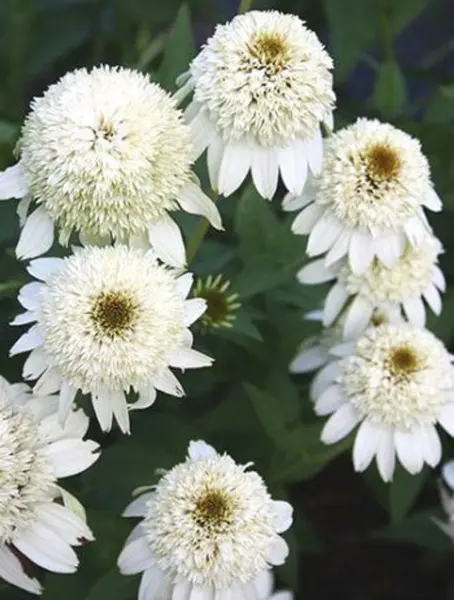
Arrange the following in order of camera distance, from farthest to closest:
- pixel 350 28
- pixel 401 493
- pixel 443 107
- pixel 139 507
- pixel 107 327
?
pixel 350 28 → pixel 443 107 → pixel 401 493 → pixel 139 507 → pixel 107 327

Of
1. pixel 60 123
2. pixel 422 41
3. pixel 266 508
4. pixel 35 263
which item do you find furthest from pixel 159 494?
pixel 422 41

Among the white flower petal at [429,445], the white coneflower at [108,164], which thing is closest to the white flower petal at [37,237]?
the white coneflower at [108,164]

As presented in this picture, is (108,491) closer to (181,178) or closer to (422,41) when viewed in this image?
(181,178)

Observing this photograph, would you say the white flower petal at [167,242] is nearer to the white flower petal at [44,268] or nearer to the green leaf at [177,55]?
the white flower petal at [44,268]

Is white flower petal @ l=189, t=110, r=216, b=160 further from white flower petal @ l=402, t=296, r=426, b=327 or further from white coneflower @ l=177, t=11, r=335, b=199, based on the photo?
white flower petal @ l=402, t=296, r=426, b=327

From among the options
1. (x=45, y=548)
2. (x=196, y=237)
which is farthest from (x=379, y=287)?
(x=45, y=548)

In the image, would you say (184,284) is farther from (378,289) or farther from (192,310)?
(378,289)

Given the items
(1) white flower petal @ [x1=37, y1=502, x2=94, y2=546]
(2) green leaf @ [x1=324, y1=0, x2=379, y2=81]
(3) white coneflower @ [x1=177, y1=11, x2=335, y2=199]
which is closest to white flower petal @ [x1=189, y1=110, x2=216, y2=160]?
(3) white coneflower @ [x1=177, y1=11, x2=335, y2=199]
